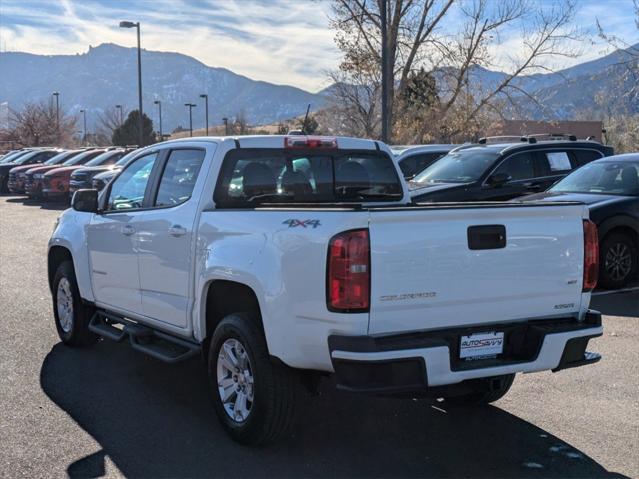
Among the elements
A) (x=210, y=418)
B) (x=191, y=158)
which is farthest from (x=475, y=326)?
(x=191, y=158)

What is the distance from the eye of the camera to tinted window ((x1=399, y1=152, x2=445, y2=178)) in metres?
15.4

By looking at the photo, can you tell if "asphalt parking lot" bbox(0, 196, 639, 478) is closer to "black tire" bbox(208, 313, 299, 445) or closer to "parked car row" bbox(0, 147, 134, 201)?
"black tire" bbox(208, 313, 299, 445)

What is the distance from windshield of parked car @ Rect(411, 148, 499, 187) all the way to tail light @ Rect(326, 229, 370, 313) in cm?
833

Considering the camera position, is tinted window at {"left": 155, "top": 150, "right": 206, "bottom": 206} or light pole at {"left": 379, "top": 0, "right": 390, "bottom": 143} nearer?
tinted window at {"left": 155, "top": 150, "right": 206, "bottom": 206}

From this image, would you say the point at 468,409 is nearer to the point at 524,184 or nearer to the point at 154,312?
the point at 154,312

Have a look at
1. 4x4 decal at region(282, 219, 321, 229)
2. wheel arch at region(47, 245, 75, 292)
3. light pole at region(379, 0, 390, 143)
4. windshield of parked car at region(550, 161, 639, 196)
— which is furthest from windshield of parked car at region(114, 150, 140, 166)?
light pole at region(379, 0, 390, 143)

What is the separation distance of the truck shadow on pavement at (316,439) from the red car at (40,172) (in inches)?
772

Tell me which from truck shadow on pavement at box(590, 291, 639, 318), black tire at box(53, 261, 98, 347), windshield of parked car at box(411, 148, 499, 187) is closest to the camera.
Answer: black tire at box(53, 261, 98, 347)

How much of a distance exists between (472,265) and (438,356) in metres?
0.57

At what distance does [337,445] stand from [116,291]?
2612 millimetres

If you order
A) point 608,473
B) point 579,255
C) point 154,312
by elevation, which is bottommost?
point 608,473

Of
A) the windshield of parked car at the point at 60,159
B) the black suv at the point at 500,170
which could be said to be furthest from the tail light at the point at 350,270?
the windshield of parked car at the point at 60,159

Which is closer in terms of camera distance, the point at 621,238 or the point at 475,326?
the point at 475,326

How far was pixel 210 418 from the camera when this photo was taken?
530 cm
